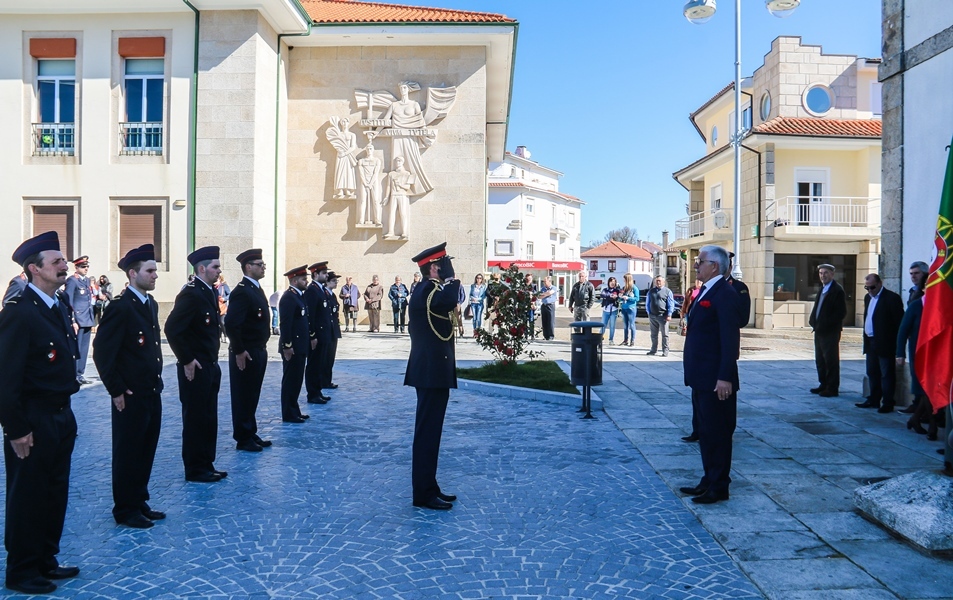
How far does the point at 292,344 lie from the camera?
27.7 feet

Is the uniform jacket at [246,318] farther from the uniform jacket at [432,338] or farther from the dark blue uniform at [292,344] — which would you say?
the uniform jacket at [432,338]

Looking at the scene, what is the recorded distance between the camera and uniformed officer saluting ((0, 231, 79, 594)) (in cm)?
384

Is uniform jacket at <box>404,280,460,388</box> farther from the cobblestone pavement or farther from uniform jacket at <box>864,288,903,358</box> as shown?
uniform jacket at <box>864,288,903,358</box>

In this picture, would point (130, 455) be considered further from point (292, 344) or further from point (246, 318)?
point (292, 344)

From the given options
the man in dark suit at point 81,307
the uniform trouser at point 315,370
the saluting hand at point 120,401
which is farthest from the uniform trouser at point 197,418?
the man in dark suit at point 81,307

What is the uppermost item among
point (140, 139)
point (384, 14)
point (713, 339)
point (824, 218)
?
point (384, 14)

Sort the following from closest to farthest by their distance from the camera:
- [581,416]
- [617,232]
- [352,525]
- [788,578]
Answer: [788,578], [352,525], [581,416], [617,232]

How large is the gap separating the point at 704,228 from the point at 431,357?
28.7 m

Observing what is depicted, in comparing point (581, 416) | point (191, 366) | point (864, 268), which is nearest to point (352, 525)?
point (191, 366)

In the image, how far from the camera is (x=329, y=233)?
21.5 metres

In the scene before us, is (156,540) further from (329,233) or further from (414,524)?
(329,233)

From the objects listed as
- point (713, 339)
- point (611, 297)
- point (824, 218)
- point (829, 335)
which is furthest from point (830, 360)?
point (824, 218)

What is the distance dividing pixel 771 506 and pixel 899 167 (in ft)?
20.5

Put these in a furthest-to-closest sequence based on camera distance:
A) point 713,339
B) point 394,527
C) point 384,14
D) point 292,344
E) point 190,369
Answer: point 384,14 → point 292,344 → point 190,369 → point 713,339 → point 394,527
